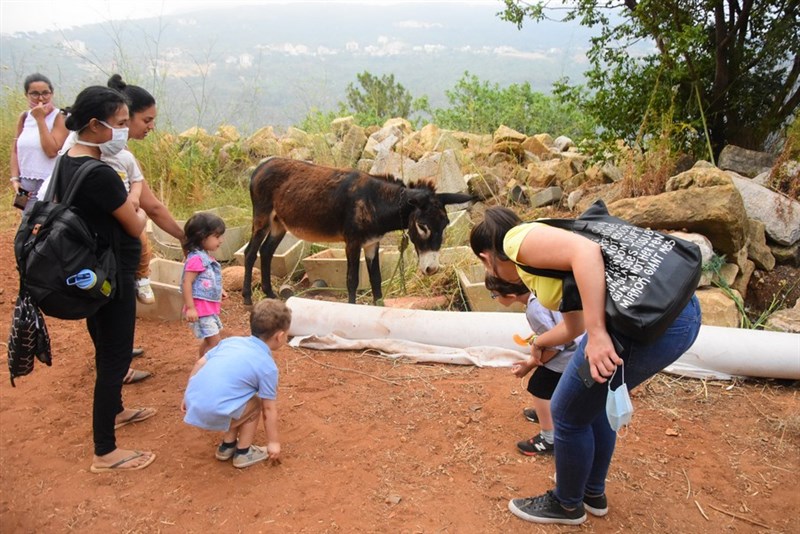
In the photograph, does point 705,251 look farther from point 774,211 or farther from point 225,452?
point 225,452

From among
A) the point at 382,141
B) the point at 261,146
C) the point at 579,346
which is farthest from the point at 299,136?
the point at 579,346

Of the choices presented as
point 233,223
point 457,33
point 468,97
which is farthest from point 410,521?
point 457,33

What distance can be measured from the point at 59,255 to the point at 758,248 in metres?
6.23

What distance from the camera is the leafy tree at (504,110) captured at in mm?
14914

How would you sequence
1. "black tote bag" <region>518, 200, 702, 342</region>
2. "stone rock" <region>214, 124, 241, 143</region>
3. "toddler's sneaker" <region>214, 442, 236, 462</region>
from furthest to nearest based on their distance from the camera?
"stone rock" <region>214, 124, 241, 143</region>
"toddler's sneaker" <region>214, 442, 236, 462</region>
"black tote bag" <region>518, 200, 702, 342</region>

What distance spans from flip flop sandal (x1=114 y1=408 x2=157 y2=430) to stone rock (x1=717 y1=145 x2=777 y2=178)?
7.05m

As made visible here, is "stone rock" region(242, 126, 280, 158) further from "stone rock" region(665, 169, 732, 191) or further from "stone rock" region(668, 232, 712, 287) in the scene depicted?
"stone rock" region(668, 232, 712, 287)

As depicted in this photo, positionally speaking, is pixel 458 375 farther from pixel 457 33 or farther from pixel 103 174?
pixel 457 33

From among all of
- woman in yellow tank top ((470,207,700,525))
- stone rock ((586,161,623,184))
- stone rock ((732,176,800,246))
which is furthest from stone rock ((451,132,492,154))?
woman in yellow tank top ((470,207,700,525))

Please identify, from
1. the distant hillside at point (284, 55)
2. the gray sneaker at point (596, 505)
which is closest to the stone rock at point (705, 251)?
the gray sneaker at point (596, 505)

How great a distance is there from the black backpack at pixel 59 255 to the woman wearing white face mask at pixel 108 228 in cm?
8

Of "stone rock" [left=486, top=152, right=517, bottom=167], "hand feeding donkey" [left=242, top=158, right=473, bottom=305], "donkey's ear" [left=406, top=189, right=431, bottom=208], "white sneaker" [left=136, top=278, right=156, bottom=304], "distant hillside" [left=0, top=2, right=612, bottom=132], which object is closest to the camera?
"white sneaker" [left=136, top=278, right=156, bottom=304]

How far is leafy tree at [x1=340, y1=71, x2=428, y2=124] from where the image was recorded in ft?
59.3

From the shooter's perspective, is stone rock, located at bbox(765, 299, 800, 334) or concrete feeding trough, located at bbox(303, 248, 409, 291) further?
concrete feeding trough, located at bbox(303, 248, 409, 291)
